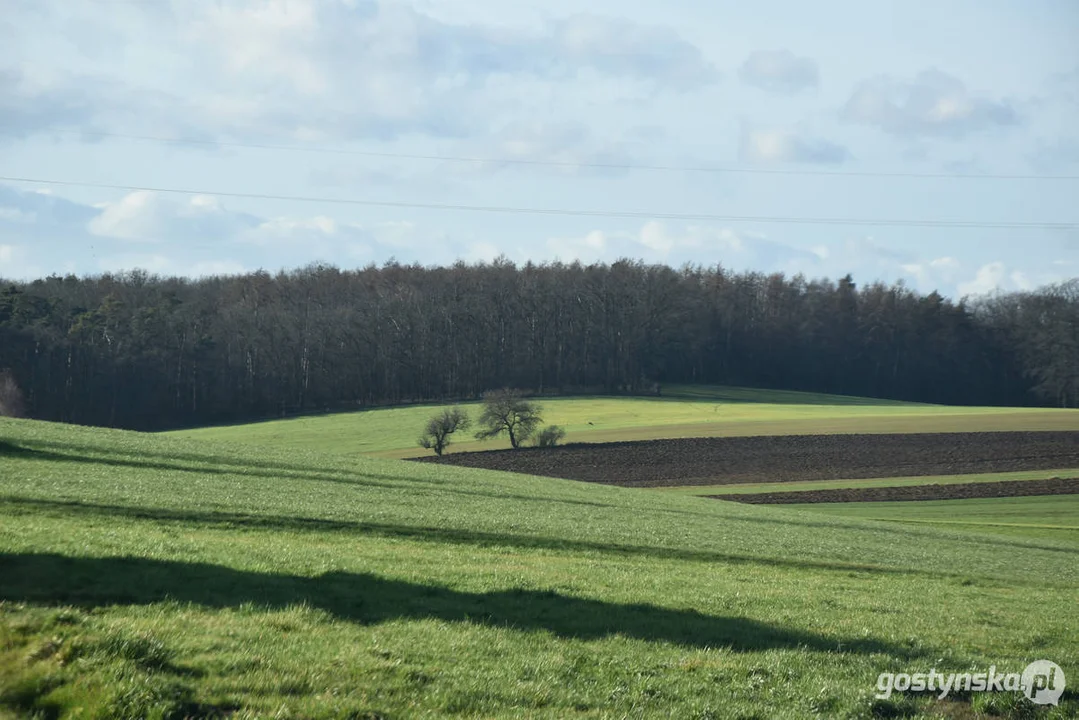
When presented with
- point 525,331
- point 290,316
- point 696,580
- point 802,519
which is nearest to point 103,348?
point 290,316

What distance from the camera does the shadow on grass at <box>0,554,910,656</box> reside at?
10.5 m

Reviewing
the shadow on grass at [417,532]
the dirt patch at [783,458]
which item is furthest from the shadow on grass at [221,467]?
the dirt patch at [783,458]

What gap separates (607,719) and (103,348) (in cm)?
10418

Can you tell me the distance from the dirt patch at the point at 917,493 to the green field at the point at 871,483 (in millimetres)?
1424

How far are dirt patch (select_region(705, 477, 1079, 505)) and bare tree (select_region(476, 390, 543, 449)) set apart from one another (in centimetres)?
2020

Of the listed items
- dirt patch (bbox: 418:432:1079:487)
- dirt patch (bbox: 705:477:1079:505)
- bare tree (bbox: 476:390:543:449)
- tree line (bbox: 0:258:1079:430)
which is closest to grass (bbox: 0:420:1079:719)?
dirt patch (bbox: 705:477:1079:505)

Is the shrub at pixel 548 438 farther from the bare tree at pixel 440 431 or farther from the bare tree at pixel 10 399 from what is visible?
the bare tree at pixel 10 399

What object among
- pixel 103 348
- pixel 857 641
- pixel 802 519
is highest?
pixel 103 348

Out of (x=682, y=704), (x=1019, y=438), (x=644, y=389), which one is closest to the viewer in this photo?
(x=682, y=704)

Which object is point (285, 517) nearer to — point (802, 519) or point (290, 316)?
point (802, 519)

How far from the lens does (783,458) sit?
6769cm

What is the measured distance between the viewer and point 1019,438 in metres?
72.6

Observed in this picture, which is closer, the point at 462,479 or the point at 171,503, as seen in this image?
the point at 171,503

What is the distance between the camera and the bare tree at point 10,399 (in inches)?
3179
